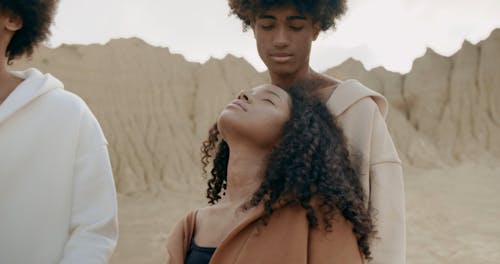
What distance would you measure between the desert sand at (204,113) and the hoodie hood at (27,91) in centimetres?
1113

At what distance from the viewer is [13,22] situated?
2.34 metres

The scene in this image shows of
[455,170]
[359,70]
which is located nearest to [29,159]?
[455,170]

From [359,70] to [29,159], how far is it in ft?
59.4

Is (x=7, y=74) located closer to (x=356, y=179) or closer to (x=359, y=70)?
(x=356, y=179)

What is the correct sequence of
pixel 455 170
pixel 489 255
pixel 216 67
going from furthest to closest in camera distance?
pixel 216 67
pixel 455 170
pixel 489 255

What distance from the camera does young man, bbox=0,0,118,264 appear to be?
Answer: 2.14 m

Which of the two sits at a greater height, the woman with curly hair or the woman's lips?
the woman's lips

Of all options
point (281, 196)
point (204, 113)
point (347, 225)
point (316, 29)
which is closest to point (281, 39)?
point (316, 29)

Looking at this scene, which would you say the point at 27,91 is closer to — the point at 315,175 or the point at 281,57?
the point at 281,57

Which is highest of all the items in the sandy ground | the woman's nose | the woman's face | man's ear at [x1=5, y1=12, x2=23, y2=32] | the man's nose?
man's ear at [x1=5, y1=12, x2=23, y2=32]

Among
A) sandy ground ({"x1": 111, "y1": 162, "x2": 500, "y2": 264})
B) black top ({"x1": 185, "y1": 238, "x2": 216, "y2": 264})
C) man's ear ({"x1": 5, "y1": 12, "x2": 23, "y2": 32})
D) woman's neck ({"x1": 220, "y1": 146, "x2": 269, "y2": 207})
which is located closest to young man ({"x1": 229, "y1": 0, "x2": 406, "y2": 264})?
woman's neck ({"x1": 220, "y1": 146, "x2": 269, "y2": 207})

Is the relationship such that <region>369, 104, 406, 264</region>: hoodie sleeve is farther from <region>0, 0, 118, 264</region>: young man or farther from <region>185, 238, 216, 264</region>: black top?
<region>0, 0, 118, 264</region>: young man

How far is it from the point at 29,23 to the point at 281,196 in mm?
1274

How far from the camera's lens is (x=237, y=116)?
2.29 m
